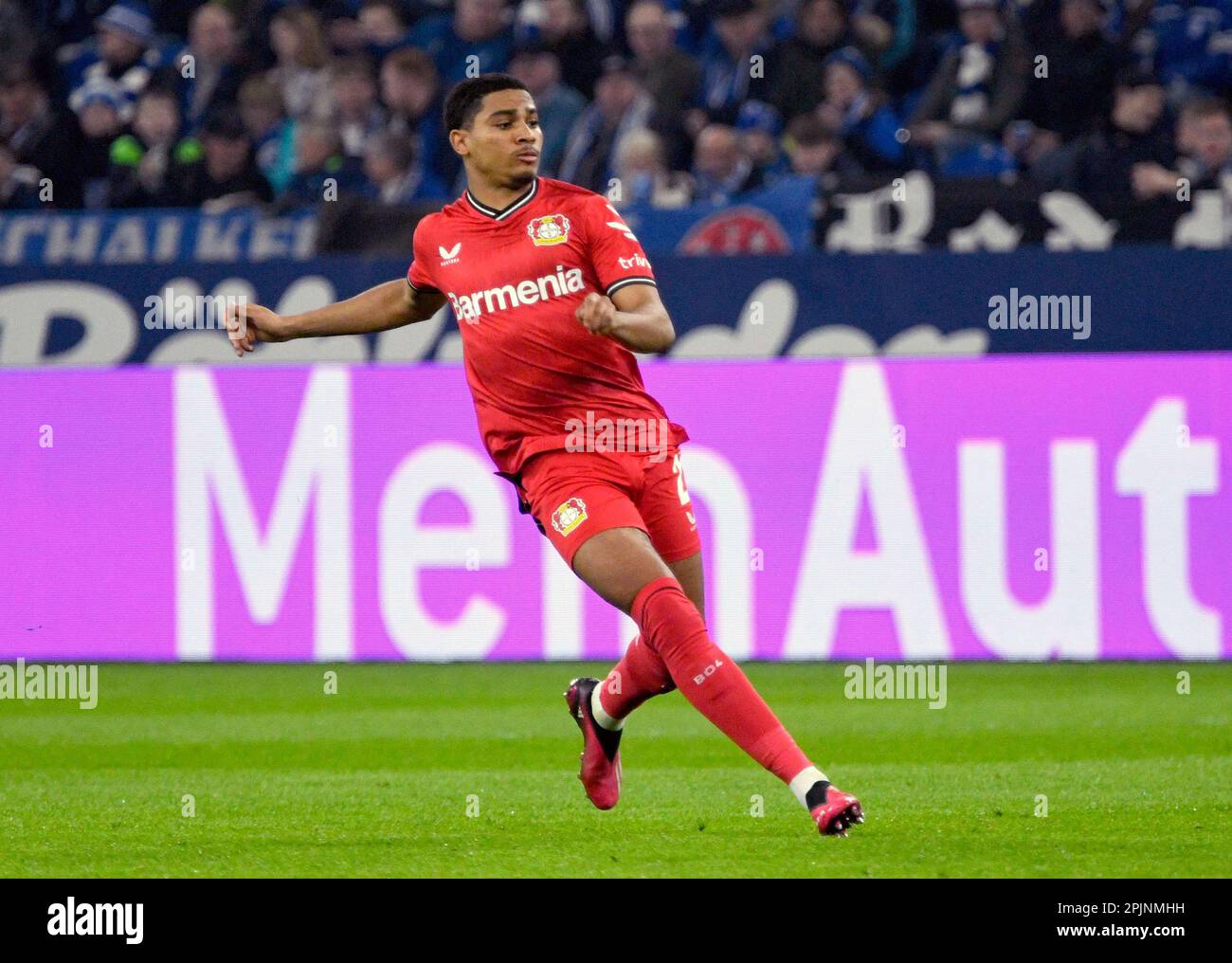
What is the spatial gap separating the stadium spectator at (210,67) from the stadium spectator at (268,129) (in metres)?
0.11

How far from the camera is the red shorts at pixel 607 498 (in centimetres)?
549

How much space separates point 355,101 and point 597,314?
8.16m

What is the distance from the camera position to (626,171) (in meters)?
12.0

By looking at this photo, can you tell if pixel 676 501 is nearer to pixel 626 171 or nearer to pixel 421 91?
pixel 626 171

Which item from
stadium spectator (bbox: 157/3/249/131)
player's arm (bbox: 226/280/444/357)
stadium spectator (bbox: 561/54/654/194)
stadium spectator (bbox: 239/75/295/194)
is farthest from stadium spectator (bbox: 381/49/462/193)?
player's arm (bbox: 226/280/444/357)

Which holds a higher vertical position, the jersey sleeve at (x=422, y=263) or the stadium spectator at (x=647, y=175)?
the stadium spectator at (x=647, y=175)

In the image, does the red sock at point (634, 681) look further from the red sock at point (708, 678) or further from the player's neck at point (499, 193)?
the player's neck at point (499, 193)

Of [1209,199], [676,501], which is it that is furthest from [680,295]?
[676,501]

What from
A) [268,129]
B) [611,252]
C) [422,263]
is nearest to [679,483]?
[611,252]

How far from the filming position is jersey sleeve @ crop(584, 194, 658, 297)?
5.48 metres

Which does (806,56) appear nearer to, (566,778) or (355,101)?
(355,101)

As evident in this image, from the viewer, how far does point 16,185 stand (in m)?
12.8

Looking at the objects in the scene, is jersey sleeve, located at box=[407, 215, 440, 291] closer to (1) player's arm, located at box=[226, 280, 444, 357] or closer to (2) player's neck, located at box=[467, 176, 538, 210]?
(1) player's arm, located at box=[226, 280, 444, 357]

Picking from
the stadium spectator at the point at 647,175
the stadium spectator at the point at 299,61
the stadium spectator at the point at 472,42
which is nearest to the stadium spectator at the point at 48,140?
the stadium spectator at the point at 299,61
